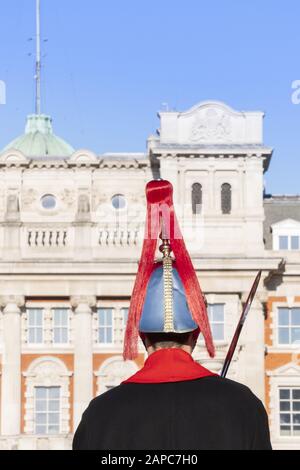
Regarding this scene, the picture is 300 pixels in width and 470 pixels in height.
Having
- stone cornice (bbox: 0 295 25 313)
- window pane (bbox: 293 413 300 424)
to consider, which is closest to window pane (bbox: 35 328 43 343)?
stone cornice (bbox: 0 295 25 313)

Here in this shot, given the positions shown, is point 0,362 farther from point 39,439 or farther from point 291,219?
point 291,219

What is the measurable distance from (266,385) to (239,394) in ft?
156

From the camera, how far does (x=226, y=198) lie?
52688mm

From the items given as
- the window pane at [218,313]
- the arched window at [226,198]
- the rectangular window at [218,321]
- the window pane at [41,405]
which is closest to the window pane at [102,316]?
the window pane at [41,405]

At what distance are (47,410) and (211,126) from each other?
12297 millimetres

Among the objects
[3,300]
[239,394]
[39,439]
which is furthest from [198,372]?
[3,300]

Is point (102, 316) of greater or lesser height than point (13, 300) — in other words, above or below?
below

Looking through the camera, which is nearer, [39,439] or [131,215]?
[39,439]

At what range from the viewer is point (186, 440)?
5078mm

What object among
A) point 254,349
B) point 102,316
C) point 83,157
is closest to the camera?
point 254,349

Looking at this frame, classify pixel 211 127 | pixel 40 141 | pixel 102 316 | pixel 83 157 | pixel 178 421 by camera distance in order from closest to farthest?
pixel 178 421, pixel 102 316, pixel 211 127, pixel 83 157, pixel 40 141

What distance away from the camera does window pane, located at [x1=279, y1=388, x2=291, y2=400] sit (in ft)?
171

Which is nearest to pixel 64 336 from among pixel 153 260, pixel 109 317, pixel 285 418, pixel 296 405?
pixel 109 317

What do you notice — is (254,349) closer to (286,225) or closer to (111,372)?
(286,225)
